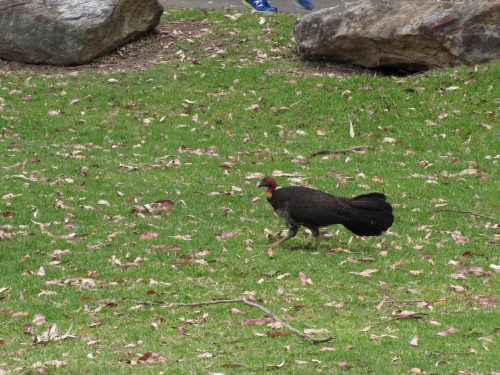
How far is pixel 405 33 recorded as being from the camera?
21.0 meters

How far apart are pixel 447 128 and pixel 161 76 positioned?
23.2ft

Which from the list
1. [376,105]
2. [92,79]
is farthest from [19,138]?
[376,105]

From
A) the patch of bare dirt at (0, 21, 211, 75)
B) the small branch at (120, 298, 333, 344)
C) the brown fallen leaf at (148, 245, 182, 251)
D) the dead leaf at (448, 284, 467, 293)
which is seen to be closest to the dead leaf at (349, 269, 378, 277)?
the dead leaf at (448, 284, 467, 293)

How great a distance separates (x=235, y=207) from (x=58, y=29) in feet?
31.5

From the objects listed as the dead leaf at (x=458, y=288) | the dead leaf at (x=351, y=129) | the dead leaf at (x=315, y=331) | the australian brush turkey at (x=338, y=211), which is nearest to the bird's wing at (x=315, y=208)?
the australian brush turkey at (x=338, y=211)

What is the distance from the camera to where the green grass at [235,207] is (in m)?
9.73

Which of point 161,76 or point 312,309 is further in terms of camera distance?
point 161,76

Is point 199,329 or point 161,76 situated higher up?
point 199,329

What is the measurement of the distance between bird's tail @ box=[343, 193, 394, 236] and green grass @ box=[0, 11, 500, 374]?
1.46 feet

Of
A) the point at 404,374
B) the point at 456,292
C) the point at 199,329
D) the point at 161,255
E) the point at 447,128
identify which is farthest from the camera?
the point at 447,128

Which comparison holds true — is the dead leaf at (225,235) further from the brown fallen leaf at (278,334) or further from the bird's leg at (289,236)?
the brown fallen leaf at (278,334)

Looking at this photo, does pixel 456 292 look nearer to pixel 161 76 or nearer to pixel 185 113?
→ pixel 185 113

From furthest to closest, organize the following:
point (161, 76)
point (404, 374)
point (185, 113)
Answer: point (161, 76)
point (185, 113)
point (404, 374)

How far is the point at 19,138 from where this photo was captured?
19.9 meters
